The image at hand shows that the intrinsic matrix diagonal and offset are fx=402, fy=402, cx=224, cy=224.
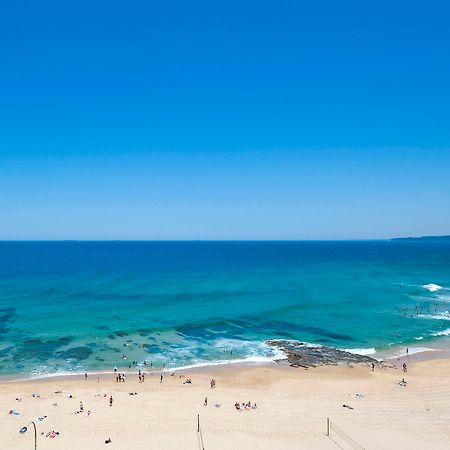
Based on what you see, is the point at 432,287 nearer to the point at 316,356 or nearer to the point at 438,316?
the point at 438,316

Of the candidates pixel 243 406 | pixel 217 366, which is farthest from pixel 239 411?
pixel 217 366

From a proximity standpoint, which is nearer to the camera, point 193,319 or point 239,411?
point 239,411

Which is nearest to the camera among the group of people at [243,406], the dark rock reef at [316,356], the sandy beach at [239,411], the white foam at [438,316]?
the sandy beach at [239,411]

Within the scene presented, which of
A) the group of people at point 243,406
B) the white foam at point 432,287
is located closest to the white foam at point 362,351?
the group of people at point 243,406

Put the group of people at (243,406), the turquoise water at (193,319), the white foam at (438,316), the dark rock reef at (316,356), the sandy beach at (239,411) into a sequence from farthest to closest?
the white foam at (438,316)
the turquoise water at (193,319)
the dark rock reef at (316,356)
the group of people at (243,406)
the sandy beach at (239,411)

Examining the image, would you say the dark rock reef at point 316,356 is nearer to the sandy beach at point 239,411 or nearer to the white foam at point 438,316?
the sandy beach at point 239,411

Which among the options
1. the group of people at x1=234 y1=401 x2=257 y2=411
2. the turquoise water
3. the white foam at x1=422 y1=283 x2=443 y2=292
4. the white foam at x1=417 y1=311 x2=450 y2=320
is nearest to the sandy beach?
the group of people at x1=234 y1=401 x2=257 y2=411

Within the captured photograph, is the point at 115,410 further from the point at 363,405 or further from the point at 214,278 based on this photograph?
the point at 214,278

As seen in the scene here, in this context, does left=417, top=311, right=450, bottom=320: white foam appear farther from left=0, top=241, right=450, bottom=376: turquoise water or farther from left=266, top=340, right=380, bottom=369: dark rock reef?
left=266, top=340, right=380, bottom=369: dark rock reef
